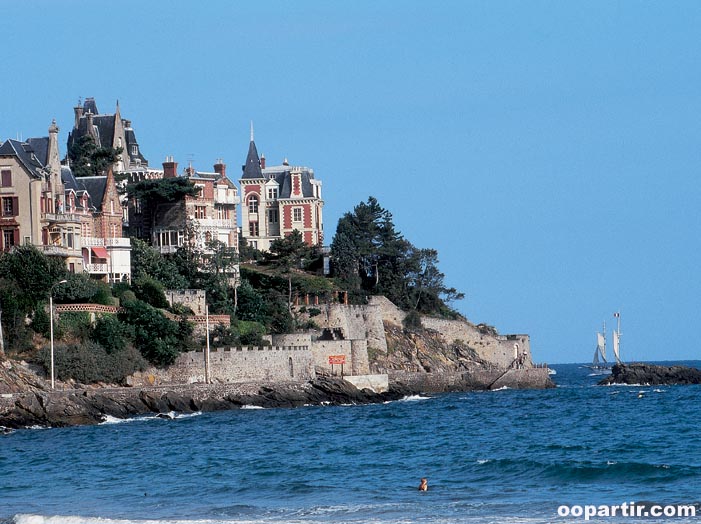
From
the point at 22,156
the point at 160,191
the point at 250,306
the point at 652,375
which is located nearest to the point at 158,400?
the point at 250,306

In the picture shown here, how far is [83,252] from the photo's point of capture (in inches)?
3024

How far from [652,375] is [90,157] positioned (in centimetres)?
4461

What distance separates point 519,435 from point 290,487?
55.9ft

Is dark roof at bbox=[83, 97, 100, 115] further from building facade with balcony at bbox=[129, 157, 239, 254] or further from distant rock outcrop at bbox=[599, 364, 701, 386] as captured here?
distant rock outcrop at bbox=[599, 364, 701, 386]

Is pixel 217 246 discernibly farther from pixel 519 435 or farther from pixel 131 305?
pixel 519 435

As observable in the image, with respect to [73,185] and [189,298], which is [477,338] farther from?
[73,185]

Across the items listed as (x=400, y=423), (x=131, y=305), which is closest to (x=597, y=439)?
(x=400, y=423)

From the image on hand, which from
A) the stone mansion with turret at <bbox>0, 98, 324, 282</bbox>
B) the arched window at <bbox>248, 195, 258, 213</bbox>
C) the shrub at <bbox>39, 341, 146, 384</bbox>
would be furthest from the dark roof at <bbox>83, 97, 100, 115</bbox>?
the shrub at <bbox>39, 341, 146, 384</bbox>

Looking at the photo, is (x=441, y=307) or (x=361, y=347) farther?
(x=441, y=307)

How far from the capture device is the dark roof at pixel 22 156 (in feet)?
237

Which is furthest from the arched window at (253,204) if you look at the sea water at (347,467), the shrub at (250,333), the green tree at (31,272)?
the sea water at (347,467)

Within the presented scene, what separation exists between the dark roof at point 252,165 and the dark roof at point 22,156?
83.9 ft

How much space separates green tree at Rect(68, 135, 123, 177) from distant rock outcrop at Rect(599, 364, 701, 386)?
135 ft

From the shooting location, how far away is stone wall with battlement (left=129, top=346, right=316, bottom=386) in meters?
68.0
